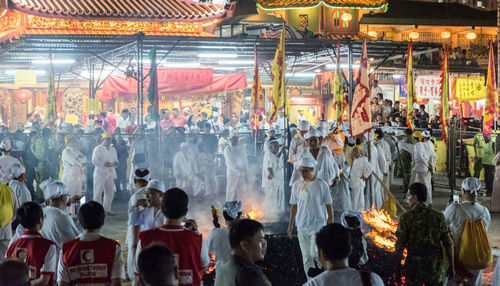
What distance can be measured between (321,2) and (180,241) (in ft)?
63.7

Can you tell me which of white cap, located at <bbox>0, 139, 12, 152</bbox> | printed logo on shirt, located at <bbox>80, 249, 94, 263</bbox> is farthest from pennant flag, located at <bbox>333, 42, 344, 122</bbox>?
printed logo on shirt, located at <bbox>80, 249, 94, 263</bbox>

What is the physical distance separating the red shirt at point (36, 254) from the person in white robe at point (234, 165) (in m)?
9.68

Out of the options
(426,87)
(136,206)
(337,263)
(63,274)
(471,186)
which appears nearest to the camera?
(337,263)

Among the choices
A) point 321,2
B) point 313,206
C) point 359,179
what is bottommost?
point 359,179

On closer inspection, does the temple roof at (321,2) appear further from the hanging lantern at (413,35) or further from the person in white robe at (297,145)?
the hanging lantern at (413,35)

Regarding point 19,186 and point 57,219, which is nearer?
point 57,219

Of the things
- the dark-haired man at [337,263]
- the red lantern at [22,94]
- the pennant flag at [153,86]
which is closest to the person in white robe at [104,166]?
the pennant flag at [153,86]

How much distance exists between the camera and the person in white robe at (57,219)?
5.44 meters

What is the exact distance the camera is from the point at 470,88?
2461cm

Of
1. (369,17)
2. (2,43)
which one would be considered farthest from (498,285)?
(369,17)

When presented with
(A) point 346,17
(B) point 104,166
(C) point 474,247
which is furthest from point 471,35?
(C) point 474,247

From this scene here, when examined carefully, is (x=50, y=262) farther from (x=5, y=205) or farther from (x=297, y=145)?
(x=297, y=145)

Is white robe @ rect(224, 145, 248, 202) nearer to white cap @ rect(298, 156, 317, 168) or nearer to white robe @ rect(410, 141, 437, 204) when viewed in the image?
→ white robe @ rect(410, 141, 437, 204)

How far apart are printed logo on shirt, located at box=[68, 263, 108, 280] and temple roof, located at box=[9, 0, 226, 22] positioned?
532 inches
